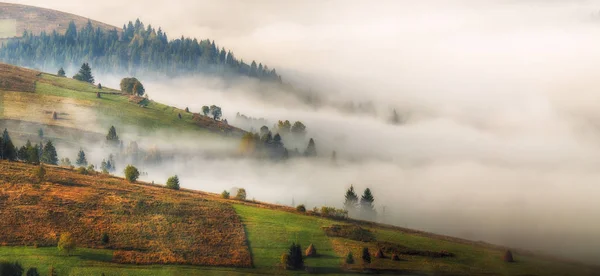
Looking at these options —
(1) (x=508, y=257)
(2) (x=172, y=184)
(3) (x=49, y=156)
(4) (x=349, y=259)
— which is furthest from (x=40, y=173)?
(1) (x=508, y=257)

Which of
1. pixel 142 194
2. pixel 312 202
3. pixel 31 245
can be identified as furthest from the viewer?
pixel 312 202

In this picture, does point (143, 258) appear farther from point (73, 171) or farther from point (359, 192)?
point (359, 192)

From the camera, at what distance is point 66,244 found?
110 meters

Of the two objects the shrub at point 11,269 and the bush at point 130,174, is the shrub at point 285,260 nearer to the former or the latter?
the shrub at point 11,269

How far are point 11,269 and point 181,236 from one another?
105 feet

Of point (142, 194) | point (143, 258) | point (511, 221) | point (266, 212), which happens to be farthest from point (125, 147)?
point (511, 221)

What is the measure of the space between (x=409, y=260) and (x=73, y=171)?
8277 cm

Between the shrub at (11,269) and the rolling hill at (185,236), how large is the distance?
5.07ft

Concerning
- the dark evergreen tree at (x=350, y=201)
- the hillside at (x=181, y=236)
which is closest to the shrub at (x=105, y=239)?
the hillside at (x=181, y=236)

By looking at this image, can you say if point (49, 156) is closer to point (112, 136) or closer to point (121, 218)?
point (112, 136)

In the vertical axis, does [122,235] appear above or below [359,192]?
below

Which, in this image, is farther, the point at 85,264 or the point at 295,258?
the point at 295,258

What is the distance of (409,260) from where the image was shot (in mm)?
122562

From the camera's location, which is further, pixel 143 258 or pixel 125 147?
pixel 125 147
